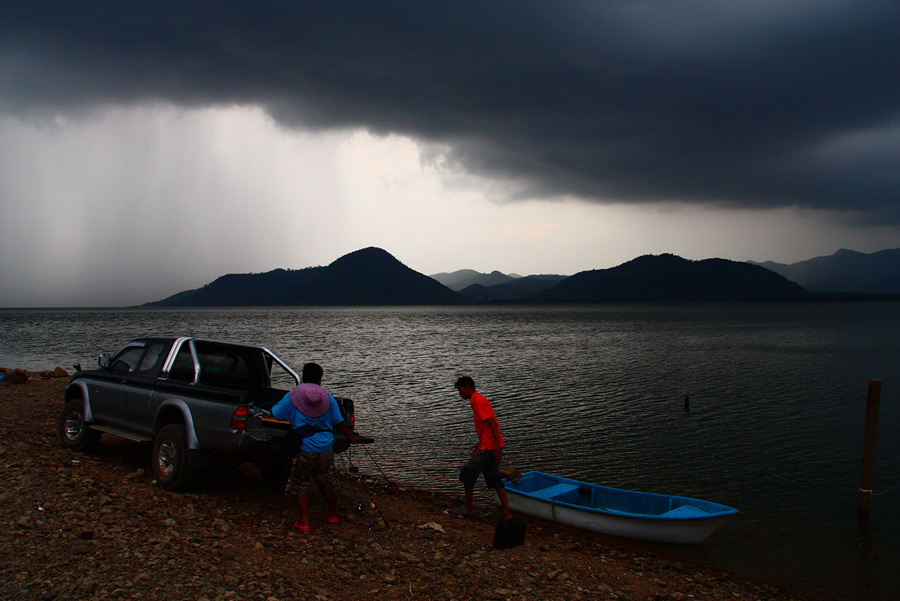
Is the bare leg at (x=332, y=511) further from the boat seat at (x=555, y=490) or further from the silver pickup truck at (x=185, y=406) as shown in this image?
the boat seat at (x=555, y=490)

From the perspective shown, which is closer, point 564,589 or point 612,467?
point 564,589

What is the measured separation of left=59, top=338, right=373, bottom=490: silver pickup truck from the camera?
8.09 metres

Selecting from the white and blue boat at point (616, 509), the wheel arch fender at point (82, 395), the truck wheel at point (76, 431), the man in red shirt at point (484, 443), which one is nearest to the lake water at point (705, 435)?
the white and blue boat at point (616, 509)

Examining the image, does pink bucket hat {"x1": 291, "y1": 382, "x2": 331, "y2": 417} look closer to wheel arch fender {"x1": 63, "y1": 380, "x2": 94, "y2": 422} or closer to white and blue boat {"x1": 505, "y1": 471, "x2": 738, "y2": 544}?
white and blue boat {"x1": 505, "y1": 471, "x2": 738, "y2": 544}

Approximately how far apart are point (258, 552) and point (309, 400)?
186 centimetres

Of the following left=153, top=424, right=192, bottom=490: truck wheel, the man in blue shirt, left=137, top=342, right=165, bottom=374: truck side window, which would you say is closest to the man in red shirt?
the man in blue shirt

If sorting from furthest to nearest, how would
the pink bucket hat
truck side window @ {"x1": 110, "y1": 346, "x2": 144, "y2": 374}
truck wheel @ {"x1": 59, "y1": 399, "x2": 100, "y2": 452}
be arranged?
truck wheel @ {"x1": 59, "y1": 399, "x2": 100, "y2": 452}
truck side window @ {"x1": 110, "y1": 346, "x2": 144, "y2": 374}
the pink bucket hat

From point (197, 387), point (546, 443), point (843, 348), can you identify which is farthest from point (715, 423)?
point (843, 348)

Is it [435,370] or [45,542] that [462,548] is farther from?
[435,370]

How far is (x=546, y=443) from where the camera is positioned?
56.9 ft

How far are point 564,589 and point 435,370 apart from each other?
3003 centimetres

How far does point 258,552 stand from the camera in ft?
23.1

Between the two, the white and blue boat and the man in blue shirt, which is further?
the white and blue boat

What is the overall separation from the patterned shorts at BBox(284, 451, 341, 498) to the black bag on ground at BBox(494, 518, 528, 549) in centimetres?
245
